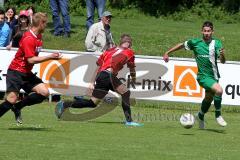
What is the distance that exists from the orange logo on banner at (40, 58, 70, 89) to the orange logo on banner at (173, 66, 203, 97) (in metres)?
2.49

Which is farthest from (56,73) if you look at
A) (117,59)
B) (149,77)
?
(117,59)

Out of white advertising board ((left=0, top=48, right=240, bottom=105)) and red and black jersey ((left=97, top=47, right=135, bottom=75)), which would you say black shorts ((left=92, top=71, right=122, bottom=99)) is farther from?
white advertising board ((left=0, top=48, right=240, bottom=105))

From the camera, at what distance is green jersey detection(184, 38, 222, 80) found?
15.2 metres

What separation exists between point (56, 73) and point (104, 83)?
4090 millimetres

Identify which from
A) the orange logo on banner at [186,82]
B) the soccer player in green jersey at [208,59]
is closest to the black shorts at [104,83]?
the soccer player in green jersey at [208,59]

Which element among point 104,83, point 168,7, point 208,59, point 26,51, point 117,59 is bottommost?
point 168,7

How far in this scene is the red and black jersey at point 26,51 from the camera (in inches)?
533

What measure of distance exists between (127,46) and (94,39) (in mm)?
3153

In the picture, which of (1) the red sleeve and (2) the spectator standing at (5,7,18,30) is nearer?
(1) the red sleeve

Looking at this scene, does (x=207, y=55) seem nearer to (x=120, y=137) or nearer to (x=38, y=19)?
(x=120, y=137)

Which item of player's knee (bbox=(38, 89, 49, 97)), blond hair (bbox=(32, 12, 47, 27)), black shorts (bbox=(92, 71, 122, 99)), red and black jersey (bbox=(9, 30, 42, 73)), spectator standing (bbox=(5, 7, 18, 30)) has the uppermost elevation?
blond hair (bbox=(32, 12, 47, 27))

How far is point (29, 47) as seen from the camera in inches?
533

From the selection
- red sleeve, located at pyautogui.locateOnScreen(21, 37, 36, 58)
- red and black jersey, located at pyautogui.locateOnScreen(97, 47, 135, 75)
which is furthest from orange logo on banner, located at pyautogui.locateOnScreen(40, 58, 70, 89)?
red sleeve, located at pyautogui.locateOnScreen(21, 37, 36, 58)

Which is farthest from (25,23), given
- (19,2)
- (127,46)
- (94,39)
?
(19,2)
